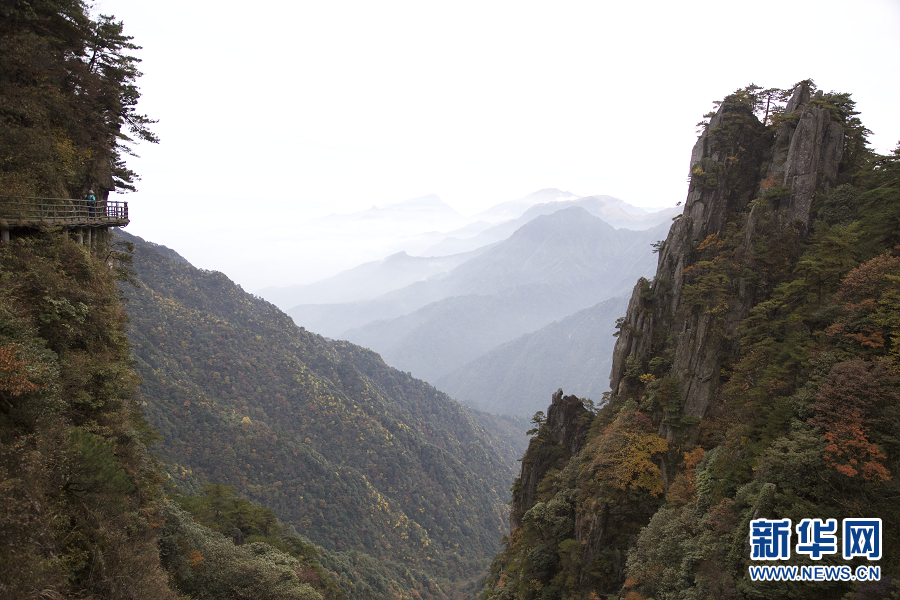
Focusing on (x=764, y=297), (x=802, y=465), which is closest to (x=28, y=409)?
(x=802, y=465)

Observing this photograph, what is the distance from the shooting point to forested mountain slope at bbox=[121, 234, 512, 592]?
6350cm

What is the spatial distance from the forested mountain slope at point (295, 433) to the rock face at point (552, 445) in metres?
43.3

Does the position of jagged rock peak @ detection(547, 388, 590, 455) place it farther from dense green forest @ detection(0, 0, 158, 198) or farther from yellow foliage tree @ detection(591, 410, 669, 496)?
dense green forest @ detection(0, 0, 158, 198)

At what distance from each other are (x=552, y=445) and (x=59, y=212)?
3494 centimetres

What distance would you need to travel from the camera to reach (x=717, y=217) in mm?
26453

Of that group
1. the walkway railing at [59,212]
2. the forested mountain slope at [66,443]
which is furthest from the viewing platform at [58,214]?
the forested mountain slope at [66,443]

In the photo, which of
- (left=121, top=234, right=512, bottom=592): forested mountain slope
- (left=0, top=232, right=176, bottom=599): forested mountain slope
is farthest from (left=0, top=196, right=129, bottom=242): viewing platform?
(left=121, top=234, right=512, bottom=592): forested mountain slope

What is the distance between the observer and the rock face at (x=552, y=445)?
32544 millimetres

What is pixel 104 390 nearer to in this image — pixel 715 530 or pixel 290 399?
pixel 715 530

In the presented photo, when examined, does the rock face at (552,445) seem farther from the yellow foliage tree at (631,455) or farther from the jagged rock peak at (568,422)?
the yellow foliage tree at (631,455)

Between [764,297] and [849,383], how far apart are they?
32.9 feet

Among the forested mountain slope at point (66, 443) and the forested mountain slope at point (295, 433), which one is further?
the forested mountain slope at point (295, 433)

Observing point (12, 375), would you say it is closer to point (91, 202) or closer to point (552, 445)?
point (91, 202)

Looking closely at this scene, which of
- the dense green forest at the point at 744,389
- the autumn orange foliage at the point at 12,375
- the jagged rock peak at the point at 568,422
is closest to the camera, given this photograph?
the autumn orange foliage at the point at 12,375
